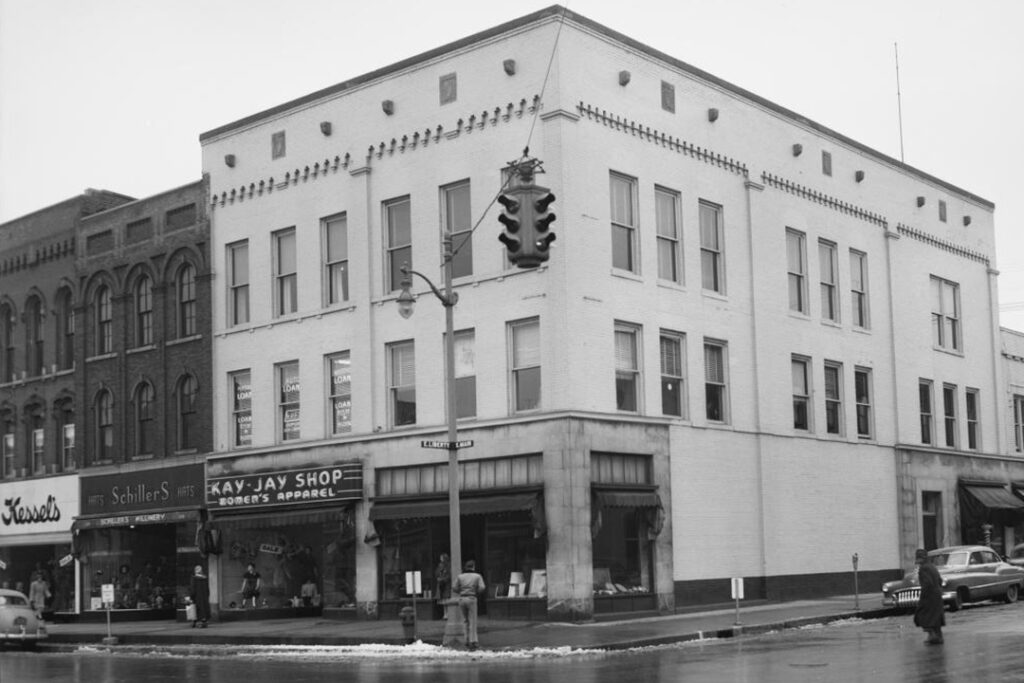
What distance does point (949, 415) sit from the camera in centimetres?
4678

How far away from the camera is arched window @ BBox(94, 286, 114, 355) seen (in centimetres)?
4441

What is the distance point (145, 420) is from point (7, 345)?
28.7ft

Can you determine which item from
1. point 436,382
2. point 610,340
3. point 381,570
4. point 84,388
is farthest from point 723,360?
point 84,388

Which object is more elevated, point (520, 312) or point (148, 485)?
point (520, 312)

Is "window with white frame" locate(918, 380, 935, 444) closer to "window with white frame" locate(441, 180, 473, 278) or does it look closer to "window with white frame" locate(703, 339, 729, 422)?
"window with white frame" locate(703, 339, 729, 422)

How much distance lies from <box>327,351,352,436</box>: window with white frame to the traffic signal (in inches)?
623

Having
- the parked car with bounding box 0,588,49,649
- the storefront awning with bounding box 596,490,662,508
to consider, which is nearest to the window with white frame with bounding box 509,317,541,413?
the storefront awning with bounding box 596,490,662,508

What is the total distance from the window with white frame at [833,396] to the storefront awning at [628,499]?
9.11 meters

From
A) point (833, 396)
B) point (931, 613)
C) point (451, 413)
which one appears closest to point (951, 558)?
point (833, 396)

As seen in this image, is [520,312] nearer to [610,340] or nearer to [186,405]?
[610,340]

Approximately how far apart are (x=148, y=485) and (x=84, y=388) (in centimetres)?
512

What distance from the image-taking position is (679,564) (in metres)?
33.8

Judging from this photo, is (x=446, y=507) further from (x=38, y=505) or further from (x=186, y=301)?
(x=38, y=505)

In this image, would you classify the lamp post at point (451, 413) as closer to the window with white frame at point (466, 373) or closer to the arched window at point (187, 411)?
the window with white frame at point (466, 373)
